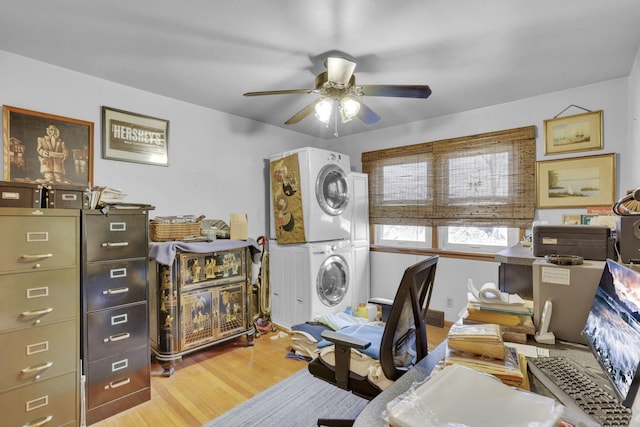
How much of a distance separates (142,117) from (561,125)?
3726 millimetres

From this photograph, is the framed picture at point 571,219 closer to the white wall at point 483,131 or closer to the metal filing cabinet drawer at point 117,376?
the white wall at point 483,131

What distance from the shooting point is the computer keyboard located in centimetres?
75

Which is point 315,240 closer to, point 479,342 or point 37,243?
point 37,243

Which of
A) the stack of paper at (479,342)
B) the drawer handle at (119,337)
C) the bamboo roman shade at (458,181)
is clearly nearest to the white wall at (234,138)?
the bamboo roman shade at (458,181)

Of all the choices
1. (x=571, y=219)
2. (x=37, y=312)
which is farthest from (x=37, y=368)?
(x=571, y=219)

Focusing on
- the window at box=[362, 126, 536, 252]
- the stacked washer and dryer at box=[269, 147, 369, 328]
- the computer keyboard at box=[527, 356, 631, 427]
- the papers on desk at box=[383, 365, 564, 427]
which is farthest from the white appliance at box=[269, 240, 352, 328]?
the papers on desk at box=[383, 365, 564, 427]

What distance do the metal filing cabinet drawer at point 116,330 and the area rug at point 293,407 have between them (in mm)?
763

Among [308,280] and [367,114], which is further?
[308,280]

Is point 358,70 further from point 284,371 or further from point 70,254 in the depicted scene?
point 284,371

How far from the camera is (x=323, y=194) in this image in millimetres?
3264

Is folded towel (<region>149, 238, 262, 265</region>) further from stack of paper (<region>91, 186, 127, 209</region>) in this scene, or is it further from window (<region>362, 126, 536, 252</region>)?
window (<region>362, 126, 536, 252</region>)

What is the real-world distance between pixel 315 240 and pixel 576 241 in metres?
2.13

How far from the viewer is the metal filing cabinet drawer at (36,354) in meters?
1.60

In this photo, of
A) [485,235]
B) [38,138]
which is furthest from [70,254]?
[485,235]
